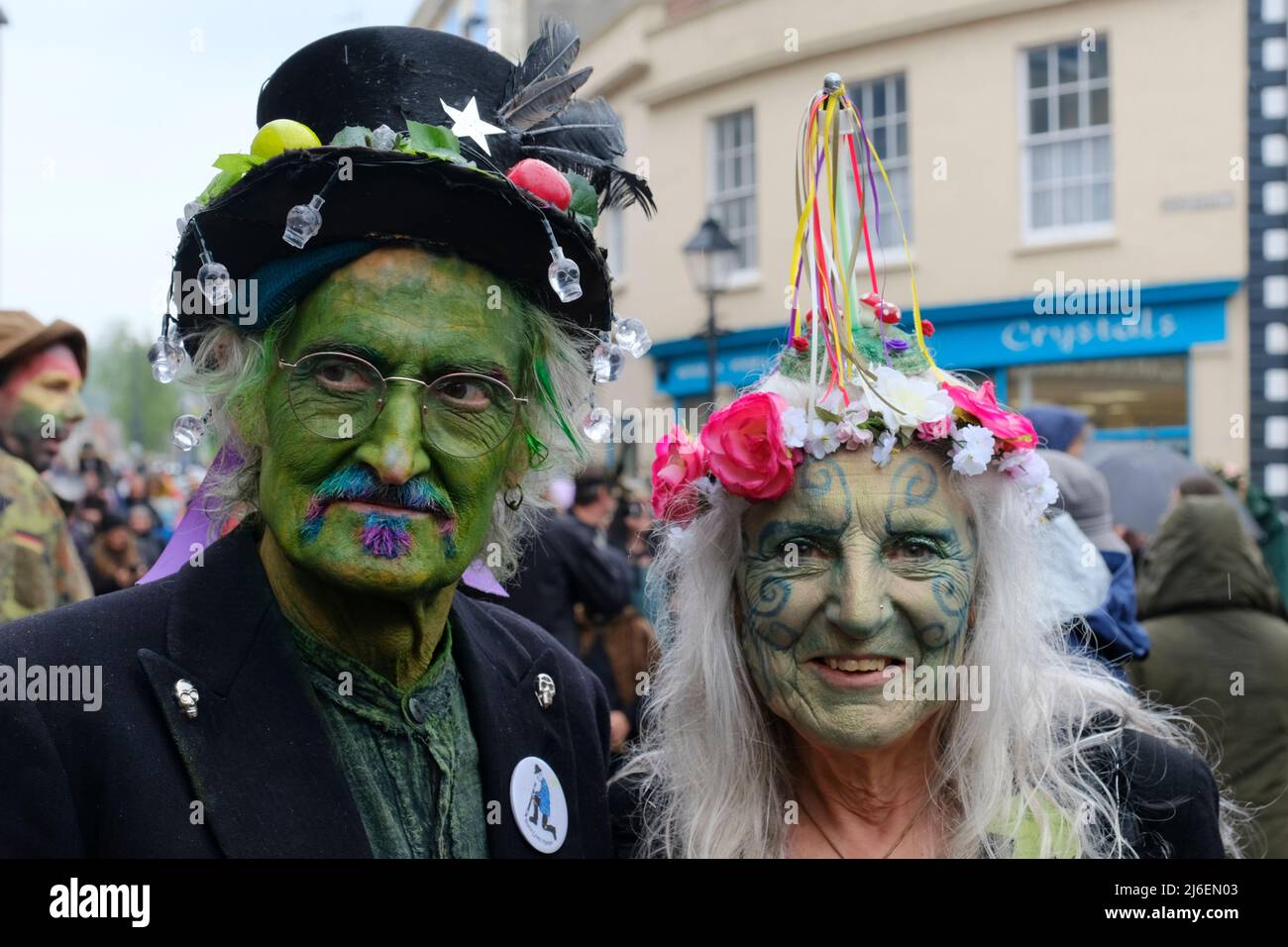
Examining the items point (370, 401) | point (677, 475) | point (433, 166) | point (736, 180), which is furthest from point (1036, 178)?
point (370, 401)

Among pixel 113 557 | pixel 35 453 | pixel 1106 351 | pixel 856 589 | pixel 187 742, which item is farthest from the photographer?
pixel 1106 351

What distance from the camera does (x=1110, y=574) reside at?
12.0ft

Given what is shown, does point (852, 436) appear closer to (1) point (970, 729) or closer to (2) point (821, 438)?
(2) point (821, 438)

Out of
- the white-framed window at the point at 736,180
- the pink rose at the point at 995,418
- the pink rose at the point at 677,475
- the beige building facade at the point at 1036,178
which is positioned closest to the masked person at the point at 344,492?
the pink rose at the point at 677,475

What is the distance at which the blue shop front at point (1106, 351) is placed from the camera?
33.9ft

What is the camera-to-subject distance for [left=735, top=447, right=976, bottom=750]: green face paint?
1925 mm

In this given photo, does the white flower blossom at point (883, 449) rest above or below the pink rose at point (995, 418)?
below

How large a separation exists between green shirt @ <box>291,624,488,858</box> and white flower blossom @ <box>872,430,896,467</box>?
0.75 m

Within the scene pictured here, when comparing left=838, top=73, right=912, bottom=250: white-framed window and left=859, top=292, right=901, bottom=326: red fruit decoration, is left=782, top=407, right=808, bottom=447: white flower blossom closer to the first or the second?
left=859, top=292, right=901, bottom=326: red fruit decoration

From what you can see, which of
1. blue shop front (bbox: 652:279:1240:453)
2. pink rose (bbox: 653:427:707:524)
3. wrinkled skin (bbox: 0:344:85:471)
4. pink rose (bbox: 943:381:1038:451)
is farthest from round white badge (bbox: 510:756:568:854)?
blue shop front (bbox: 652:279:1240:453)

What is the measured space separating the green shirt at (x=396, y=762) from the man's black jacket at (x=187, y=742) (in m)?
0.04

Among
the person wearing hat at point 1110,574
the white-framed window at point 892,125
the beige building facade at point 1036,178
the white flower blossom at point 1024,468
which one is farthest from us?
the white-framed window at point 892,125

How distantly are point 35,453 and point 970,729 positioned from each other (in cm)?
289

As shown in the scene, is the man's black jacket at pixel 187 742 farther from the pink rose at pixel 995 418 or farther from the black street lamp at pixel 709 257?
the black street lamp at pixel 709 257
